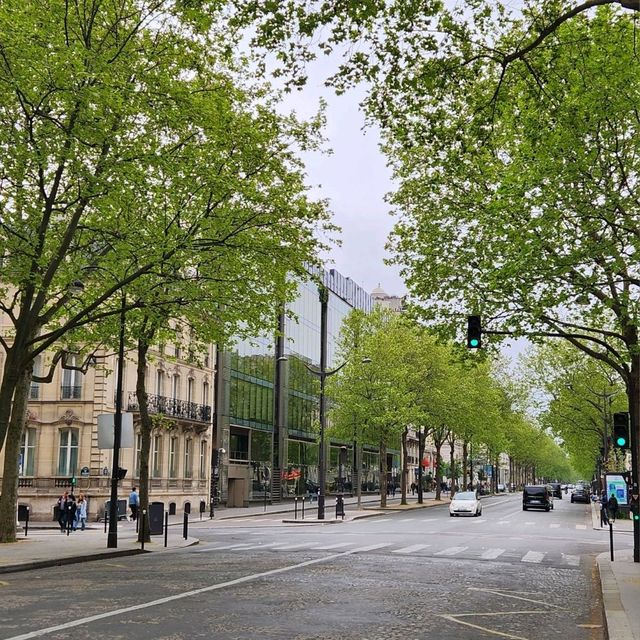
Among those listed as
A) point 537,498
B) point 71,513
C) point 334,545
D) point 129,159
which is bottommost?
point 537,498

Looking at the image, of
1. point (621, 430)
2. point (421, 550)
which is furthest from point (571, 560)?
point (421, 550)

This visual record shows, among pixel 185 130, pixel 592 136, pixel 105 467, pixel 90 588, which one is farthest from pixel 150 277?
pixel 105 467

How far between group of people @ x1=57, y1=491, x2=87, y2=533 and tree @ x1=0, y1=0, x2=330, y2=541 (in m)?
7.63

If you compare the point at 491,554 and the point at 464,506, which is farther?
the point at 464,506

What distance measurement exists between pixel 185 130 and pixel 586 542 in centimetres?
1953

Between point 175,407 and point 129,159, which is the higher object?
point 129,159

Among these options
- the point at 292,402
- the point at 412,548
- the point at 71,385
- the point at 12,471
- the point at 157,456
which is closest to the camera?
the point at 412,548

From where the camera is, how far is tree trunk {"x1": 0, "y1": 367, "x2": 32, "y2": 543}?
76.2 ft

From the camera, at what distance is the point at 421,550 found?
22.1 metres

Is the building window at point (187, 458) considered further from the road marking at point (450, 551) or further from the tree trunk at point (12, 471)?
the road marking at point (450, 551)

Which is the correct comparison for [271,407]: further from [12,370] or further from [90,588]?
[90,588]

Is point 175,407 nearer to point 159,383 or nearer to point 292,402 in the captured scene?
point 159,383

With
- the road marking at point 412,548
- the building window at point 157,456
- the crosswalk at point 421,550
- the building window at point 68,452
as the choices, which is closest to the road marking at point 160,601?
the crosswalk at point 421,550

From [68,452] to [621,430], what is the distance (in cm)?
3093
